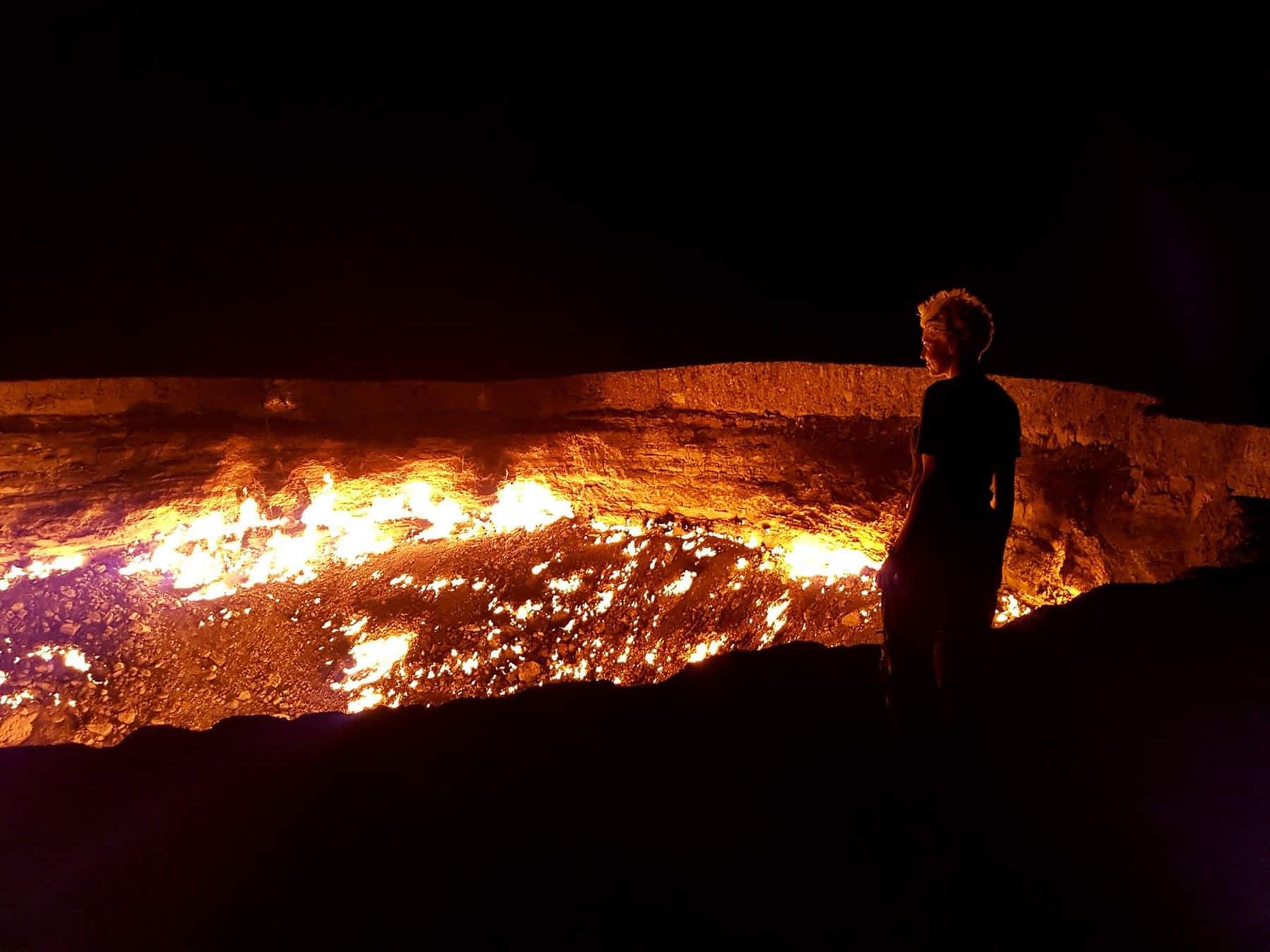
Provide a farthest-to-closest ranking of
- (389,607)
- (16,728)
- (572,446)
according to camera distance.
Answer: (572,446) < (389,607) < (16,728)

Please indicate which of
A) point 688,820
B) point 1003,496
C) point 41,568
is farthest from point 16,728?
point 1003,496

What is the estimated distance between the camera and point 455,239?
10.8m

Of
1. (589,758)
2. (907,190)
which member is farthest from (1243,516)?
(907,190)

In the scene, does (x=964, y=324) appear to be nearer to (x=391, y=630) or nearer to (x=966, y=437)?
(x=966, y=437)

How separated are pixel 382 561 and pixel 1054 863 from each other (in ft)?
17.6

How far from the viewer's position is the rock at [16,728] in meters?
4.64

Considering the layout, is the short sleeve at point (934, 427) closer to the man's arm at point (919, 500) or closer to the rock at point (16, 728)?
the man's arm at point (919, 500)

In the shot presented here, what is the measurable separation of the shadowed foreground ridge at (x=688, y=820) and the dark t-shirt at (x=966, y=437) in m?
0.85

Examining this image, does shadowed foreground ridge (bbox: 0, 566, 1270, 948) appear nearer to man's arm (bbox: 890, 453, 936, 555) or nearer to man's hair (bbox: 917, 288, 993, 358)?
man's arm (bbox: 890, 453, 936, 555)

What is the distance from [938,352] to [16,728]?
572 cm

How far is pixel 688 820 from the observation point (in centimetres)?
221

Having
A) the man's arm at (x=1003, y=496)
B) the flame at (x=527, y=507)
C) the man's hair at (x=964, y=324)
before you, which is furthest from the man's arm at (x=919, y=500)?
the flame at (x=527, y=507)

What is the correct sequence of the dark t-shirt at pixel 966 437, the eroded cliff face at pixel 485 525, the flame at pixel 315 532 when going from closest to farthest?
the dark t-shirt at pixel 966 437
the eroded cliff face at pixel 485 525
the flame at pixel 315 532

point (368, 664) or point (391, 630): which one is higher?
point (391, 630)
